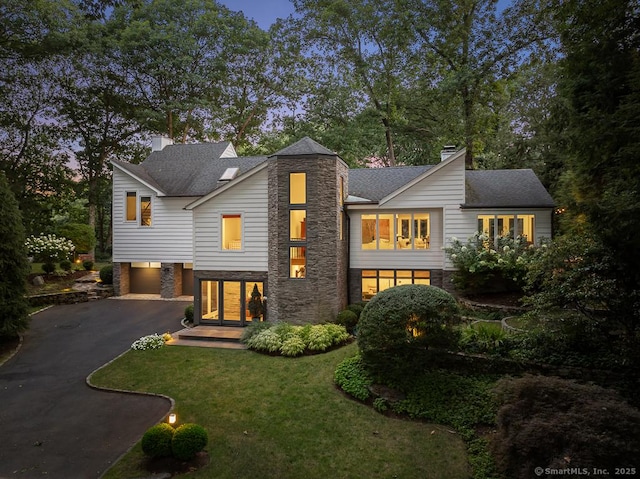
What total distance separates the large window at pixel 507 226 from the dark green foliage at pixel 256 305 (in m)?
10.1

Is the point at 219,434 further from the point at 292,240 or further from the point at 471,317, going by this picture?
the point at 471,317

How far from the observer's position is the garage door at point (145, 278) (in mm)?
21453

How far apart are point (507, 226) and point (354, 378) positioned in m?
10.6

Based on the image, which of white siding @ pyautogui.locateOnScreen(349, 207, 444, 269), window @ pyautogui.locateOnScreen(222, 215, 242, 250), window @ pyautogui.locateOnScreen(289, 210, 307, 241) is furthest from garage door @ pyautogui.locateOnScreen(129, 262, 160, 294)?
white siding @ pyautogui.locateOnScreen(349, 207, 444, 269)

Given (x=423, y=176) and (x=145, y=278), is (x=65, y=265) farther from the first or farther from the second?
(x=423, y=176)

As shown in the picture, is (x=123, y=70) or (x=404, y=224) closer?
(x=404, y=224)

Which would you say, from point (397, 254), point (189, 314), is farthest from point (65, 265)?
point (397, 254)

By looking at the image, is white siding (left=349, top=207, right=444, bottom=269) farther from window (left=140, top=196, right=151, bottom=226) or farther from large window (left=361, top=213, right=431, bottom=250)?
window (left=140, top=196, right=151, bottom=226)

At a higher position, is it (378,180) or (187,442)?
(378,180)

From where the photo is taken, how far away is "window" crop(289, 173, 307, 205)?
48.3 ft

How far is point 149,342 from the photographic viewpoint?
13.2 meters

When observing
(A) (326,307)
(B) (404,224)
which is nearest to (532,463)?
(A) (326,307)

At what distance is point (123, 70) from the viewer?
27078mm

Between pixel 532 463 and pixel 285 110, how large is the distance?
30.0 meters
